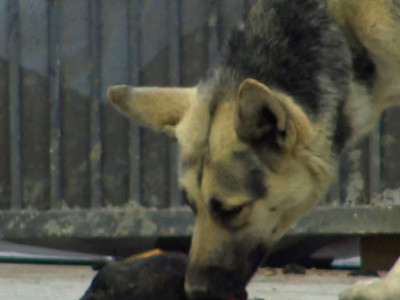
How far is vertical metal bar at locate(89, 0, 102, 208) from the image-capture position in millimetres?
6676

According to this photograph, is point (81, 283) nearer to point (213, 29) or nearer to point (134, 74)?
point (134, 74)

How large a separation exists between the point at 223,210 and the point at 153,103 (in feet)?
2.09

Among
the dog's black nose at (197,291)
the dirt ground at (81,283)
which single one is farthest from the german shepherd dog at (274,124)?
the dirt ground at (81,283)

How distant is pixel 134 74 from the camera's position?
6676 millimetres

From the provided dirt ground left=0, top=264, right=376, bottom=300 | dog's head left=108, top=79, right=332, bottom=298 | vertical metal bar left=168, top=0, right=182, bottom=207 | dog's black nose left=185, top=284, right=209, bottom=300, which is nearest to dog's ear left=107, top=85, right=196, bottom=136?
dog's head left=108, top=79, right=332, bottom=298

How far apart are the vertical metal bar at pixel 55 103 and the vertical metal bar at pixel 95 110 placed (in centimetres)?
21

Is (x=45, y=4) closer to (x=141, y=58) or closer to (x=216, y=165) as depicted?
(x=141, y=58)

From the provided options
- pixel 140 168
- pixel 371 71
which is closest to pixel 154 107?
pixel 371 71

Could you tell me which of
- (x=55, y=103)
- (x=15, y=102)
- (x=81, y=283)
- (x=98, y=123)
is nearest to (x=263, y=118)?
(x=81, y=283)

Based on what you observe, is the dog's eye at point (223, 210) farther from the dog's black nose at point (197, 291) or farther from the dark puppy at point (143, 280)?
the dark puppy at point (143, 280)

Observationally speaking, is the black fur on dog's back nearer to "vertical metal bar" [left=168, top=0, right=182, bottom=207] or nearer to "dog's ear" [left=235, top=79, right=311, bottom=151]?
"dog's ear" [left=235, top=79, right=311, bottom=151]

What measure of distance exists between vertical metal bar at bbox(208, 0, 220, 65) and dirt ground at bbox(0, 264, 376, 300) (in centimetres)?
144

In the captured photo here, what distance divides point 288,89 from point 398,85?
601 millimetres

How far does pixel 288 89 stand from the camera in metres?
3.87
